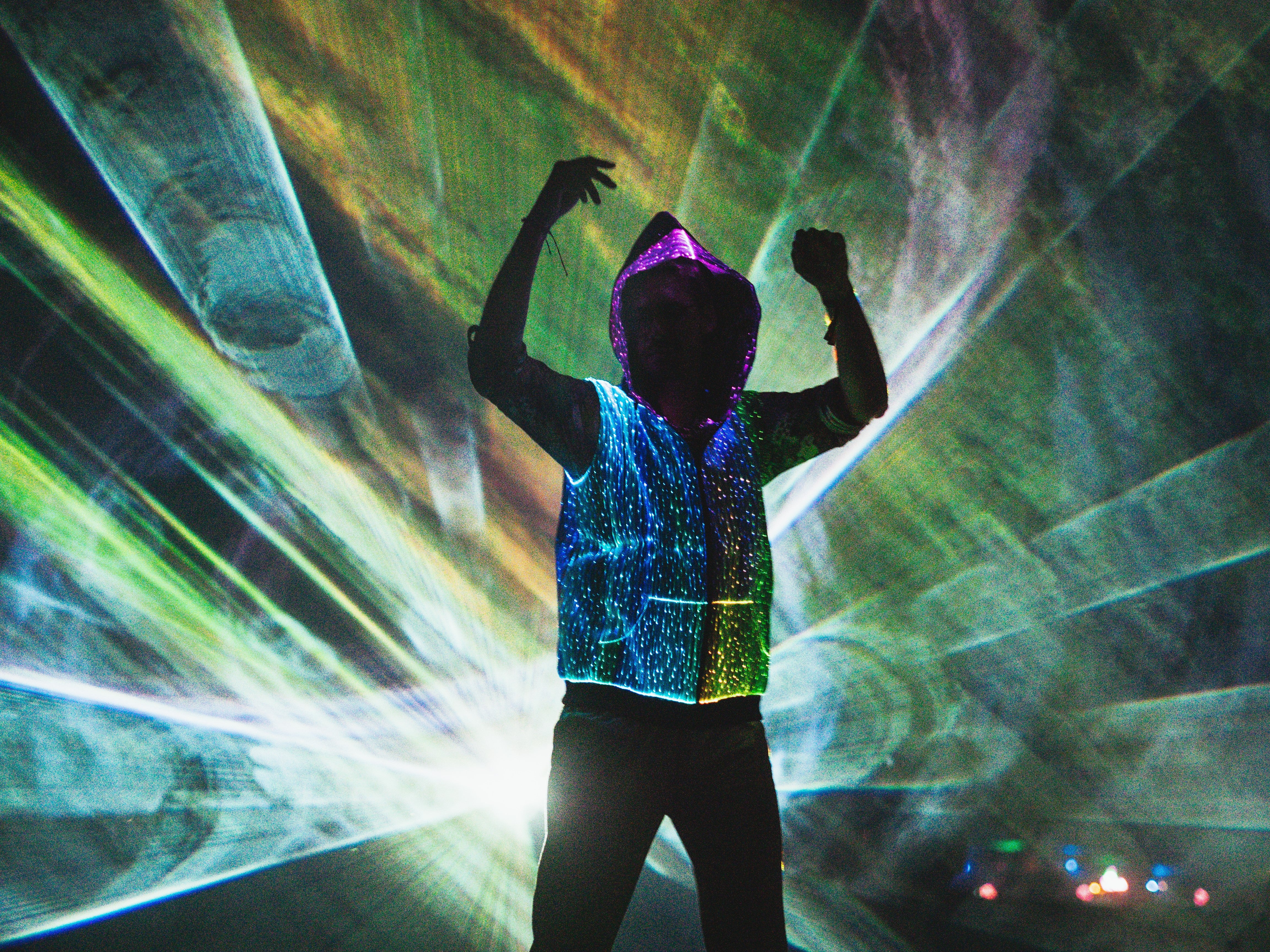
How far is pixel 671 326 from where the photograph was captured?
3.51 feet

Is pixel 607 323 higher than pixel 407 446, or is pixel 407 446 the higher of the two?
pixel 607 323

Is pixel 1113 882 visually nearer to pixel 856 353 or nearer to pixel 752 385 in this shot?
pixel 752 385

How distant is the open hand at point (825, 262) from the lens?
3.25ft

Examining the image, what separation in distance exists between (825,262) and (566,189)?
1.30ft

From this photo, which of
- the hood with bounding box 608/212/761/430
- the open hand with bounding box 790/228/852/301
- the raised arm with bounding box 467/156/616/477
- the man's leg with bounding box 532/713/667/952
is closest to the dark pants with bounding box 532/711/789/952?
the man's leg with bounding box 532/713/667/952

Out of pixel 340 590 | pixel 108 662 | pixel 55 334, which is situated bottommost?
pixel 108 662

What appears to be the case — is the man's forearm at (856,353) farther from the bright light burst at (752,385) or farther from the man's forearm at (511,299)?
the bright light burst at (752,385)

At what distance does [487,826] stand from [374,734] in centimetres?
106

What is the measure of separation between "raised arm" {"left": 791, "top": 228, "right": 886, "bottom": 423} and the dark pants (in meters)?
0.54

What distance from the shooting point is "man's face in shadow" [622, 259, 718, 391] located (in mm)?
1070

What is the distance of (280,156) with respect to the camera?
2725mm

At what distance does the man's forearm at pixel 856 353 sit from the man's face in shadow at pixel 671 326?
0.66ft

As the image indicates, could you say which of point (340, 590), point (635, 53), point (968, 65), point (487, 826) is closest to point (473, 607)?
point (340, 590)

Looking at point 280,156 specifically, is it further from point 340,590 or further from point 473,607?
point 473,607
